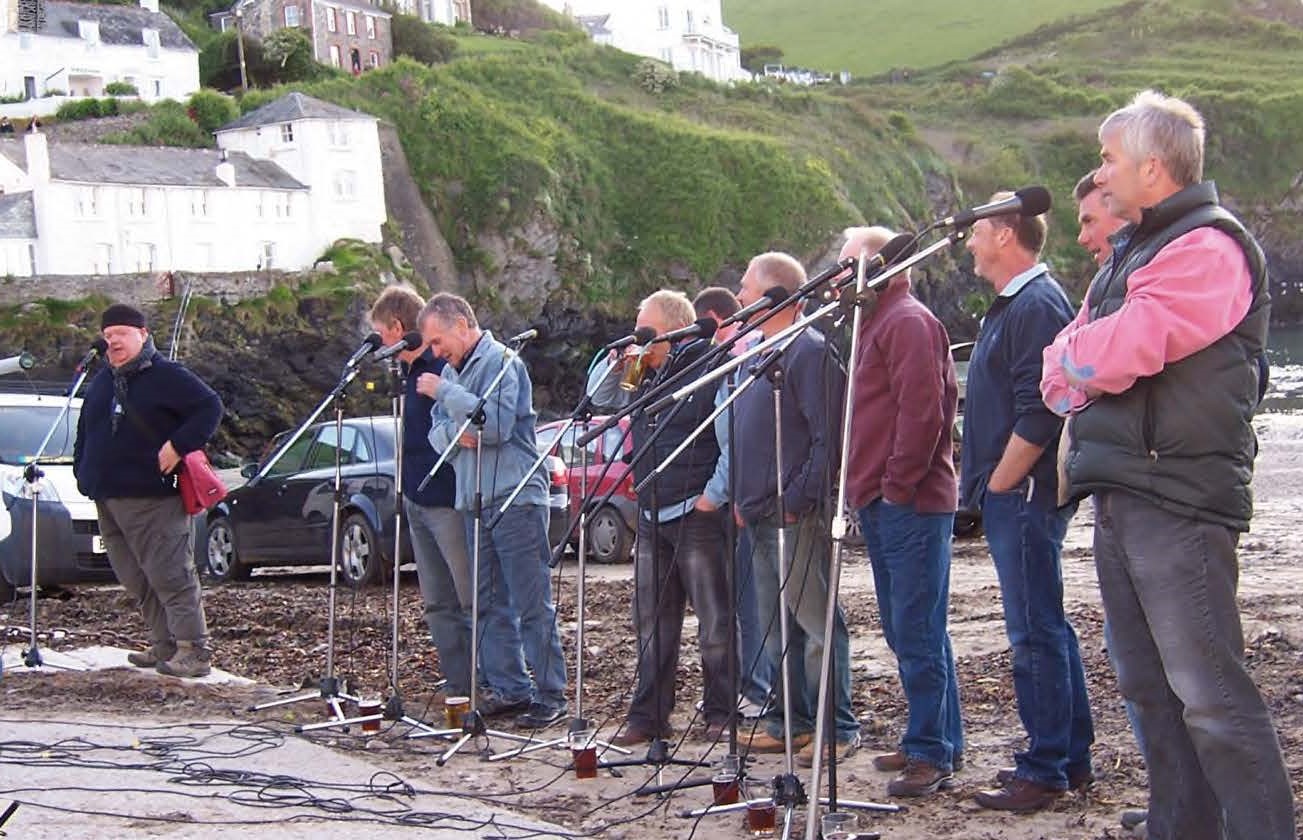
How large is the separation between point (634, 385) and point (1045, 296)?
2.06 meters

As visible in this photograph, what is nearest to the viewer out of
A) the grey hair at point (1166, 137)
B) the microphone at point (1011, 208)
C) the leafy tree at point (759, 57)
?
the grey hair at point (1166, 137)

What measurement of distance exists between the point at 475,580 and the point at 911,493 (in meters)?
2.49

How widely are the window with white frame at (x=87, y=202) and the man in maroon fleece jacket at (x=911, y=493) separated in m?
52.0

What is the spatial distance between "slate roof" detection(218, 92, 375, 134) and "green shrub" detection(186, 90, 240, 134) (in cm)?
147

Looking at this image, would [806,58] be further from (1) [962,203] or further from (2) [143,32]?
(2) [143,32]

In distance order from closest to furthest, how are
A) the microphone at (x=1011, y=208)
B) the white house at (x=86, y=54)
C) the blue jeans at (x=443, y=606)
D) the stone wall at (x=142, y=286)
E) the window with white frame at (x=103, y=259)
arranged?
1. the microphone at (x=1011, y=208)
2. the blue jeans at (x=443, y=606)
3. the stone wall at (x=142, y=286)
4. the window with white frame at (x=103, y=259)
5. the white house at (x=86, y=54)

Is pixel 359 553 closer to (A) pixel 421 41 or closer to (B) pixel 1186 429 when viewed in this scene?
(B) pixel 1186 429

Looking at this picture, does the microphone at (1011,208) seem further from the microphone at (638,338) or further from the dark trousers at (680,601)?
the dark trousers at (680,601)

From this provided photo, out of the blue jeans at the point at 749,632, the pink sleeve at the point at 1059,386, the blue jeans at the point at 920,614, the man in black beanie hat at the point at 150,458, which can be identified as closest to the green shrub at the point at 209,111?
the man in black beanie hat at the point at 150,458

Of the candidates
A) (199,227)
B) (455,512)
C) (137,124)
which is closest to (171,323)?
(199,227)

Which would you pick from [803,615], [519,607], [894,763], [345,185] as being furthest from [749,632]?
[345,185]

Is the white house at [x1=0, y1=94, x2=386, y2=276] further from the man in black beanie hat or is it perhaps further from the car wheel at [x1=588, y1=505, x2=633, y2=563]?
the man in black beanie hat

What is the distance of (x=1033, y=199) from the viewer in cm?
550

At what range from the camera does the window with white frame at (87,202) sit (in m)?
54.6
